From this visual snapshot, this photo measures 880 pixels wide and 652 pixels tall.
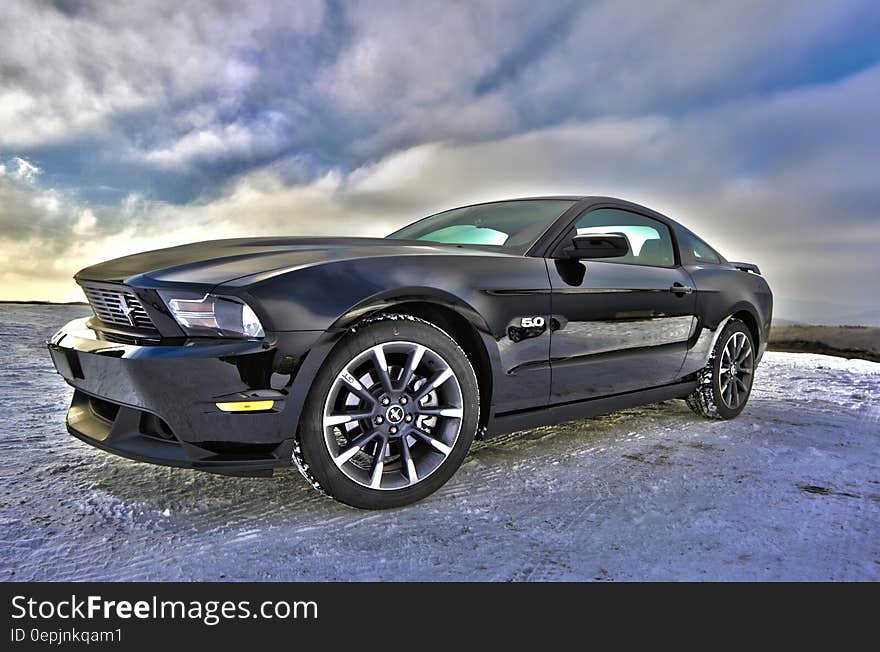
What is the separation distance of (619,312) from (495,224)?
2.75 feet

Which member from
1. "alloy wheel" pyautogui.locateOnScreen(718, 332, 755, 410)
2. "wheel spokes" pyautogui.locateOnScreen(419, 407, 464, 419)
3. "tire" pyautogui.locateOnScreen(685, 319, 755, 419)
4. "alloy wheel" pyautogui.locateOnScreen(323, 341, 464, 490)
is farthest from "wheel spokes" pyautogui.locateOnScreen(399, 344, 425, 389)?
"alloy wheel" pyautogui.locateOnScreen(718, 332, 755, 410)

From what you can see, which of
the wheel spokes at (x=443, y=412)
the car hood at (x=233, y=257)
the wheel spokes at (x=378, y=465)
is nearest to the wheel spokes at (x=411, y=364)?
the wheel spokes at (x=443, y=412)

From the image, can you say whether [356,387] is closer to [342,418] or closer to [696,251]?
[342,418]

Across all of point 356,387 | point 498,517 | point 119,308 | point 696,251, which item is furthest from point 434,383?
point 696,251

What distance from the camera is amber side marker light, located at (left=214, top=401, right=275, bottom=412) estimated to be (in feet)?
7.15

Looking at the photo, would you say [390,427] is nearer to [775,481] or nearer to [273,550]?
[273,550]

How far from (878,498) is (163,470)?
3.19 m

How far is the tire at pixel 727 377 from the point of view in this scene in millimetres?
4219

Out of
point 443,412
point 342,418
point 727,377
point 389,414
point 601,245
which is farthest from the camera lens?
point 727,377

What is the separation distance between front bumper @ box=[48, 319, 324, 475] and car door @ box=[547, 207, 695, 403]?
1.36 meters

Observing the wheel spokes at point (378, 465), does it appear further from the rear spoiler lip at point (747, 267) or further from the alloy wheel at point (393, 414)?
the rear spoiler lip at point (747, 267)

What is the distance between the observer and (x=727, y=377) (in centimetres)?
436

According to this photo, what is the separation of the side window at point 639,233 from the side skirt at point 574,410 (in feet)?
2.53

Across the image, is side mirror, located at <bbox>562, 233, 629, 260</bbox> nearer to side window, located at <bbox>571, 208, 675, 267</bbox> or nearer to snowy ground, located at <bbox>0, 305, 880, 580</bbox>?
side window, located at <bbox>571, 208, 675, 267</bbox>
